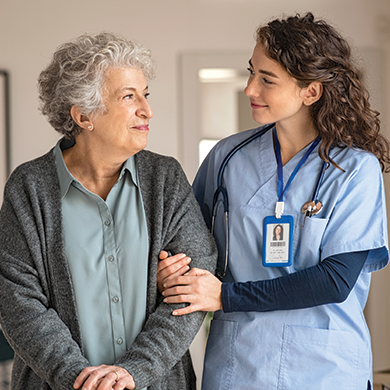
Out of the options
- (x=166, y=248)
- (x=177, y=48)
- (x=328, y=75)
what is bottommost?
(x=166, y=248)

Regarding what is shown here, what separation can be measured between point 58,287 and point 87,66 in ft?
2.00

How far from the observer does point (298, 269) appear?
154 cm

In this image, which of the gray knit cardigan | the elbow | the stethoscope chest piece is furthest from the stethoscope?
the elbow

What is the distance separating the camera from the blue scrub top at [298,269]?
4.91 feet

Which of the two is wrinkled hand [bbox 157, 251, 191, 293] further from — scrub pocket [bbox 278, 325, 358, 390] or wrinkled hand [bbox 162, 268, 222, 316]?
scrub pocket [bbox 278, 325, 358, 390]

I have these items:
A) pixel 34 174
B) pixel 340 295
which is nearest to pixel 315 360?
pixel 340 295

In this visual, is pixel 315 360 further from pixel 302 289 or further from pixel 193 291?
pixel 193 291

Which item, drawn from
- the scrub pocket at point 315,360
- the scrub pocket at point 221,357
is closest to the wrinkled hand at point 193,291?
the scrub pocket at point 221,357

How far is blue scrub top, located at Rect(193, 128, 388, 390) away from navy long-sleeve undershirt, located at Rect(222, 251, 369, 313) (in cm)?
5

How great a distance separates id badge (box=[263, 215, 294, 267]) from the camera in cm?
151

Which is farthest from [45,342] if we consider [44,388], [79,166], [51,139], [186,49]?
[186,49]

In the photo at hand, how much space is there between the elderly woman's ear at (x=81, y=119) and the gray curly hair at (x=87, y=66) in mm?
19

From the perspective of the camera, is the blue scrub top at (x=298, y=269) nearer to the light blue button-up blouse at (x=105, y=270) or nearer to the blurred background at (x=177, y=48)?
the light blue button-up blouse at (x=105, y=270)

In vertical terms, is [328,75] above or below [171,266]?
above
